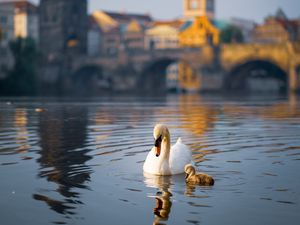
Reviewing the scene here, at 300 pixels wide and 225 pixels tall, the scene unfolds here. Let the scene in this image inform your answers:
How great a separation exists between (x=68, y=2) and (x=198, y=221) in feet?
379

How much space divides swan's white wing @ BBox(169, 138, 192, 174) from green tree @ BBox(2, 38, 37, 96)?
71950 mm

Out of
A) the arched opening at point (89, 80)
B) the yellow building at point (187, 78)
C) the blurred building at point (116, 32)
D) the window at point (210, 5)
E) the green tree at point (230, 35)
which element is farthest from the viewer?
the window at point (210, 5)

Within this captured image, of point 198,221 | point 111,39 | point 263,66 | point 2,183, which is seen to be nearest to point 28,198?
point 2,183

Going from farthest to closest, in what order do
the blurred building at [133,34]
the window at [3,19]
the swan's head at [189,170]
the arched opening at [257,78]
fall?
the blurred building at [133,34] < the window at [3,19] < the arched opening at [257,78] < the swan's head at [189,170]

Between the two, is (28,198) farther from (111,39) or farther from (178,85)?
(111,39)

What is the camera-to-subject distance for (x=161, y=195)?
10.3m

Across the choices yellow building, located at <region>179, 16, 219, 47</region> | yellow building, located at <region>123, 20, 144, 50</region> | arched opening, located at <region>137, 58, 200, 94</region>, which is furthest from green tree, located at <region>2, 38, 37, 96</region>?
yellow building, located at <region>123, 20, 144, 50</region>

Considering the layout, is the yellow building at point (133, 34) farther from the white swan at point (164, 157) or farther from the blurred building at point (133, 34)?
the white swan at point (164, 157)

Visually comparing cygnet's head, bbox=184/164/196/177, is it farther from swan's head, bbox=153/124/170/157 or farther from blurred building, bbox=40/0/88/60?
blurred building, bbox=40/0/88/60

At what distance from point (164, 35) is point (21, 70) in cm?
6775

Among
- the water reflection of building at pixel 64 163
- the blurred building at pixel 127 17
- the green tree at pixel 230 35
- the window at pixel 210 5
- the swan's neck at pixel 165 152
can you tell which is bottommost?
the water reflection of building at pixel 64 163

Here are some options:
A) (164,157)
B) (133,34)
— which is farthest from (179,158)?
(133,34)

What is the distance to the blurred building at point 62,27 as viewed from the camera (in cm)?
11988

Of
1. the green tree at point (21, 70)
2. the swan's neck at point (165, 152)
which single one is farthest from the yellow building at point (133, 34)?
the swan's neck at point (165, 152)
